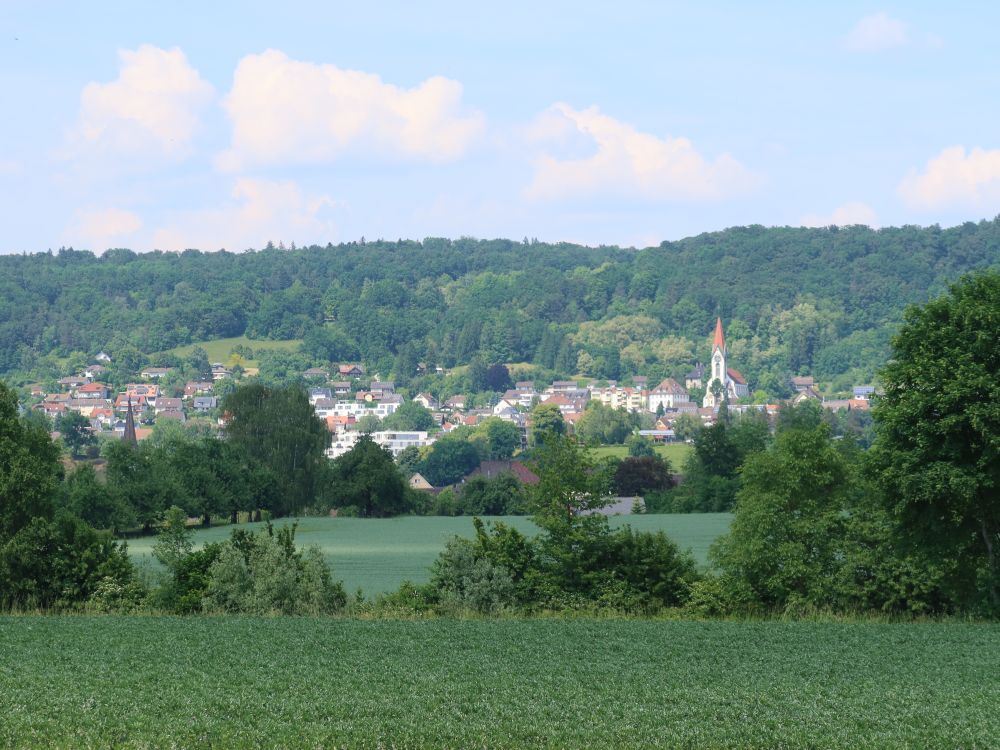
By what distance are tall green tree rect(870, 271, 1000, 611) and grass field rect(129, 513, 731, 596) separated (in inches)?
727

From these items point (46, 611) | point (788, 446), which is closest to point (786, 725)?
point (788, 446)

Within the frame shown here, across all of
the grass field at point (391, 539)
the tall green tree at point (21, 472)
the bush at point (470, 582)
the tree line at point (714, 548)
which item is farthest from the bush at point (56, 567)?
the grass field at point (391, 539)

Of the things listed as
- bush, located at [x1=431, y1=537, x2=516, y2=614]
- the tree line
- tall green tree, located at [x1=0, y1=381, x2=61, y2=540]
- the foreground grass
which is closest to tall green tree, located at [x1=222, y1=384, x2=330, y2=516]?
tall green tree, located at [x1=0, y1=381, x2=61, y2=540]

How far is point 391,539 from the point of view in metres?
78.4

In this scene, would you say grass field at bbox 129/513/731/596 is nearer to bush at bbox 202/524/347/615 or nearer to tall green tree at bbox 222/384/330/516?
tall green tree at bbox 222/384/330/516

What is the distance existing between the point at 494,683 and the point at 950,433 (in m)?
13.3

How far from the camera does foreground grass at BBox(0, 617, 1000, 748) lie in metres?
21.1

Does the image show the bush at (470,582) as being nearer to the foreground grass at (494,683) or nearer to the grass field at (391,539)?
the foreground grass at (494,683)

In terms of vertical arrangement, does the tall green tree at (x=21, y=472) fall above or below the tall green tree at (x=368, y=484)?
above

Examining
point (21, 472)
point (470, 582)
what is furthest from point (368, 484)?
point (470, 582)

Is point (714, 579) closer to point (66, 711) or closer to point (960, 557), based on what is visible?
point (960, 557)

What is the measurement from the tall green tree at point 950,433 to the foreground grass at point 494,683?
279 cm

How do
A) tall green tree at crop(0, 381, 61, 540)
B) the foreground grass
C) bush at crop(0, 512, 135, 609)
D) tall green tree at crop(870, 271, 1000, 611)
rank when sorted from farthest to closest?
tall green tree at crop(0, 381, 61, 540)
bush at crop(0, 512, 135, 609)
tall green tree at crop(870, 271, 1000, 611)
the foreground grass

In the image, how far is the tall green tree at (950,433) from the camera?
32.4 meters
